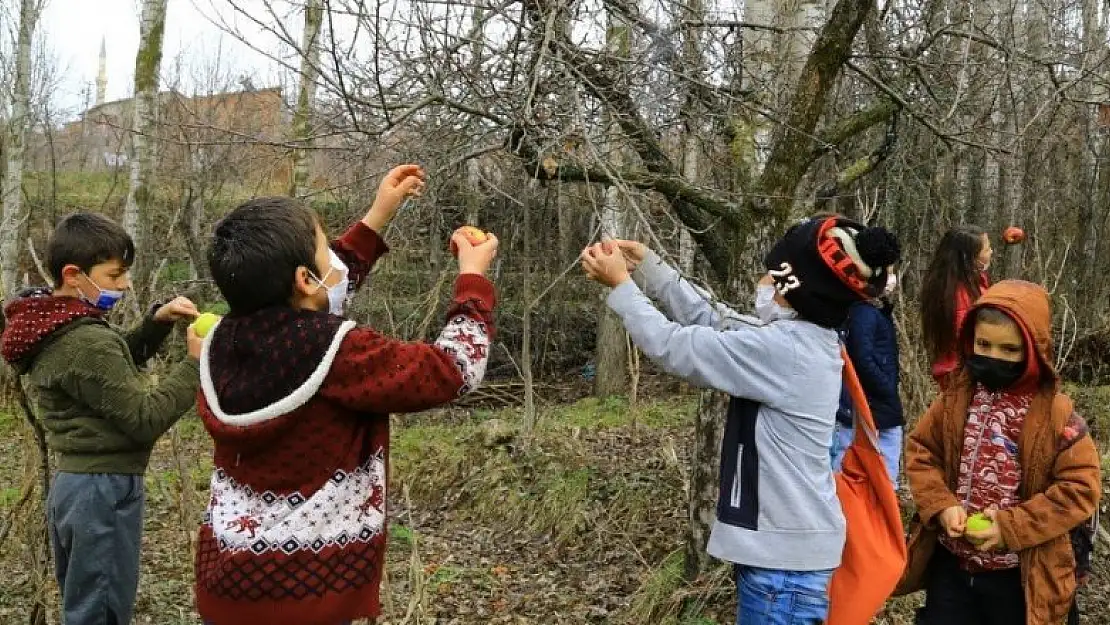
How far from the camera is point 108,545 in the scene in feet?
9.31

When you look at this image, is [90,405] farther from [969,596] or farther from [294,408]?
[969,596]

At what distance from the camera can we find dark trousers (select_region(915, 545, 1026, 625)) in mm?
2691

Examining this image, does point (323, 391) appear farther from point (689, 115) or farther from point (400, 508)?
point (400, 508)

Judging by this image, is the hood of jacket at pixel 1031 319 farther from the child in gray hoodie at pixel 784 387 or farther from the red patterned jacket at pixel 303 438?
the red patterned jacket at pixel 303 438

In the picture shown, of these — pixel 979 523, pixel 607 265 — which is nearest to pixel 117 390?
pixel 607 265

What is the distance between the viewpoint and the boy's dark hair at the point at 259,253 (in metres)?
1.85

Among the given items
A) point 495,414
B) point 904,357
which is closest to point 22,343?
point 904,357

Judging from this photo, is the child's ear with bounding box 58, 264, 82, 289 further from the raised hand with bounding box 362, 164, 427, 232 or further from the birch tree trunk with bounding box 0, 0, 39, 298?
the birch tree trunk with bounding box 0, 0, 39, 298

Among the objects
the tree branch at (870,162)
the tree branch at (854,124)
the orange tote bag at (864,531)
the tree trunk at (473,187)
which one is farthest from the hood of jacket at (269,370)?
the tree branch at (870,162)

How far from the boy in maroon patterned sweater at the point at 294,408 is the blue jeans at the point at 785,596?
Answer: 973 mm

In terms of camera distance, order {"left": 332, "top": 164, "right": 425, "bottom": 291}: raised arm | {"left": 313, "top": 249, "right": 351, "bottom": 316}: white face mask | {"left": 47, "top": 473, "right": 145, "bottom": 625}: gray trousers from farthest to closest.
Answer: {"left": 47, "top": 473, "right": 145, "bottom": 625}: gray trousers → {"left": 332, "top": 164, "right": 425, "bottom": 291}: raised arm → {"left": 313, "top": 249, "right": 351, "bottom": 316}: white face mask

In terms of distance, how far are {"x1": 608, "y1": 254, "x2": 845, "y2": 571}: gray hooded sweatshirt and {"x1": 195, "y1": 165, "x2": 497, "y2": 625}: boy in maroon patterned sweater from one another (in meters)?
0.58

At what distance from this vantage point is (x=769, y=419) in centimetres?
235

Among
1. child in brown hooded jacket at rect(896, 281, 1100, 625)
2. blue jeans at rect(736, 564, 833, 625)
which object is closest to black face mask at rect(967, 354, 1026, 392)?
child in brown hooded jacket at rect(896, 281, 1100, 625)
